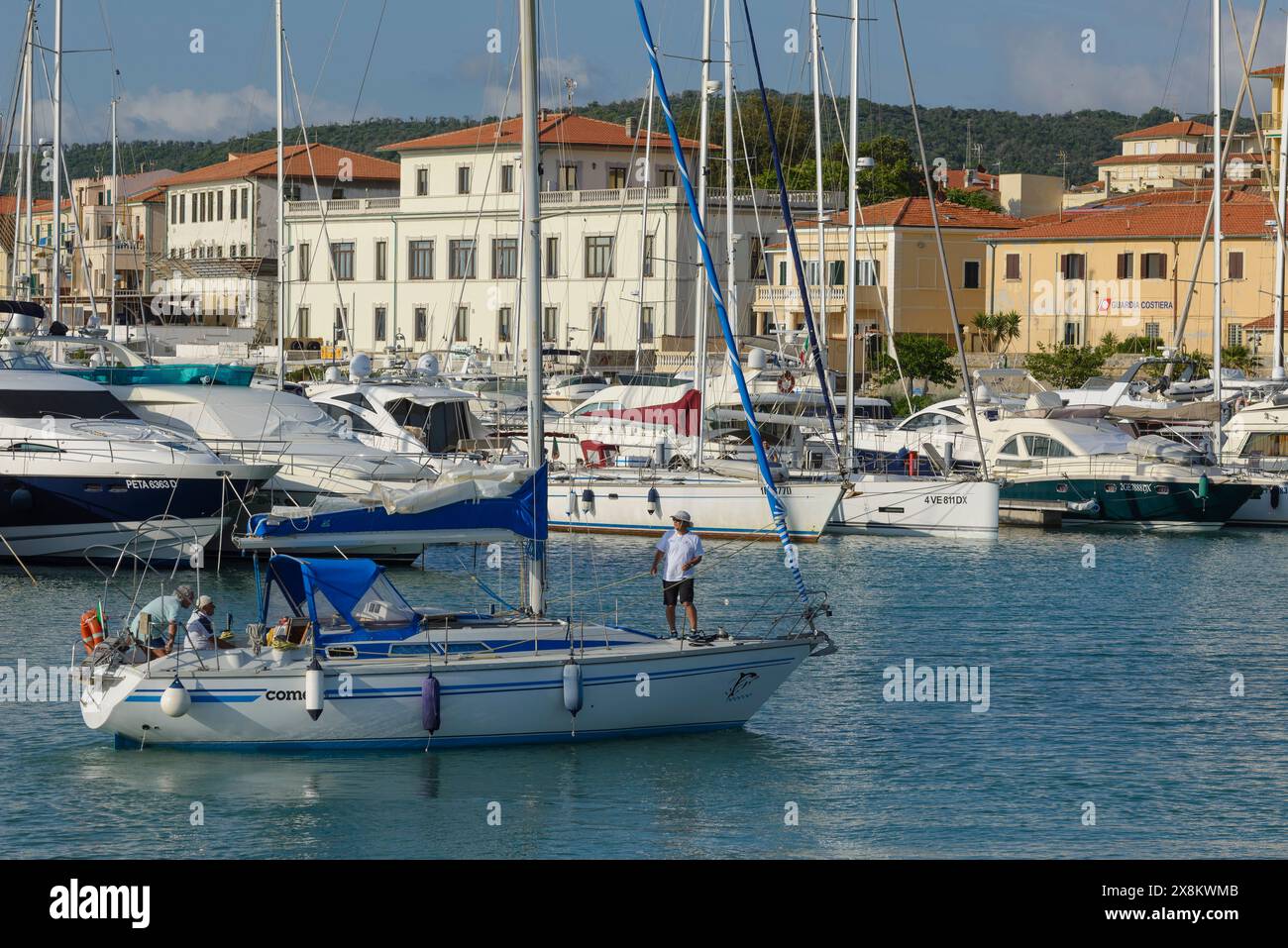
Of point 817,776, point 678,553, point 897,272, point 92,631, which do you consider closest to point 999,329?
point 897,272

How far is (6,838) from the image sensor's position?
1580 centimetres

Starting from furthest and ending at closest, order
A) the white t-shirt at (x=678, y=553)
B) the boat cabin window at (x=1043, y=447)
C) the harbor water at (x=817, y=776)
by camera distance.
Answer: the boat cabin window at (x=1043, y=447) → the white t-shirt at (x=678, y=553) → the harbor water at (x=817, y=776)

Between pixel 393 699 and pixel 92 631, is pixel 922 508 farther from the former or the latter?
pixel 92 631

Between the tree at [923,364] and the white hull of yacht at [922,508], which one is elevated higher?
the tree at [923,364]

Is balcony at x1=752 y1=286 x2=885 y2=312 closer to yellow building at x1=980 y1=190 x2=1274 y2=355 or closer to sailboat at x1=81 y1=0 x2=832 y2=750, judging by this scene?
yellow building at x1=980 y1=190 x2=1274 y2=355

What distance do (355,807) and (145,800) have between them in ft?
6.56

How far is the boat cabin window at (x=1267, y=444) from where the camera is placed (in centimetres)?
4497

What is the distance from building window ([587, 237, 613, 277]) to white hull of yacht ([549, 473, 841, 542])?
38.8m

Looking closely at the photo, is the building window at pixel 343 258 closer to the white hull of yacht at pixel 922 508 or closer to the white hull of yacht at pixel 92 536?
the white hull of yacht at pixel 922 508

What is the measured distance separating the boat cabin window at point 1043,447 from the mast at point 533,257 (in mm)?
25979

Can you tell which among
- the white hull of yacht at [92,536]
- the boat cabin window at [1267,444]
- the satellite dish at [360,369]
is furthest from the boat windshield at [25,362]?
the boat cabin window at [1267,444]

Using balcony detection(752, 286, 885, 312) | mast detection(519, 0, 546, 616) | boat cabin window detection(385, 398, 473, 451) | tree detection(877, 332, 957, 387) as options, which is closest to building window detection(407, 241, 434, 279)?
balcony detection(752, 286, 885, 312)

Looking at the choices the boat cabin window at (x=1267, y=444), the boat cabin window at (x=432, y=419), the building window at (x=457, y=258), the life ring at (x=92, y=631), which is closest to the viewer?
the life ring at (x=92, y=631)
